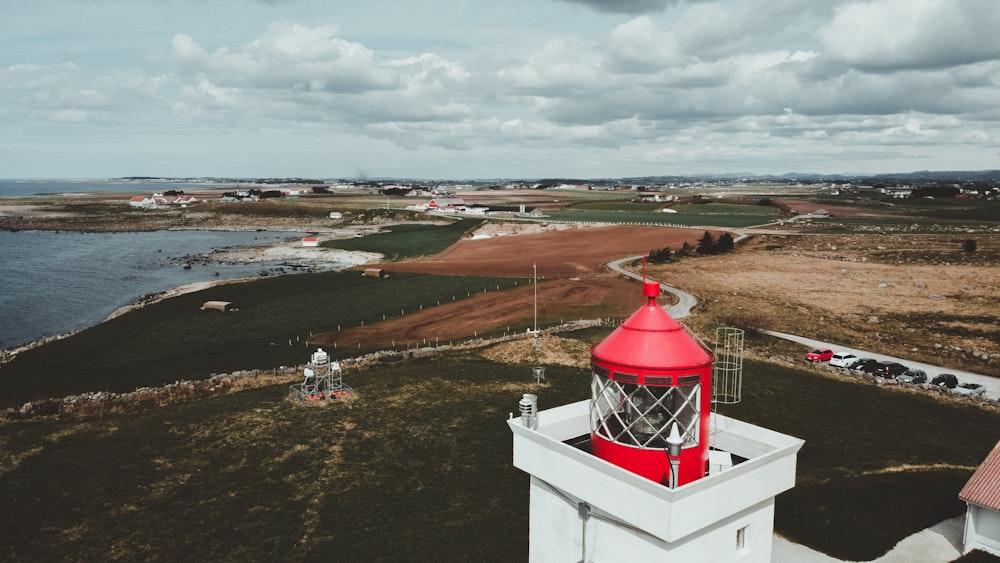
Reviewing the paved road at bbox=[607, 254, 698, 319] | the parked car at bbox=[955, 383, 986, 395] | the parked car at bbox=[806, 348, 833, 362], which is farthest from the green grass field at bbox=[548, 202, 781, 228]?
the parked car at bbox=[955, 383, 986, 395]

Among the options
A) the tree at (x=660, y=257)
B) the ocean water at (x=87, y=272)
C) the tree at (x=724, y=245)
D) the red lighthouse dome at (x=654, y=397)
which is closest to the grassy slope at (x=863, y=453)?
the red lighthouse dome at (x=654, y=397)

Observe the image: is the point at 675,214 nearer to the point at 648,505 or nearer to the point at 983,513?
the point at 983,513

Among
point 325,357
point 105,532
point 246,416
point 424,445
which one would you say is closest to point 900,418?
point 424,445

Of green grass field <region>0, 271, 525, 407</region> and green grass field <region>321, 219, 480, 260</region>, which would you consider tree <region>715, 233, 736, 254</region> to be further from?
green grass field <region>321, 219, 480, 260</region>

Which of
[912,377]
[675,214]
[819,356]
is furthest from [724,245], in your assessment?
[675,214]

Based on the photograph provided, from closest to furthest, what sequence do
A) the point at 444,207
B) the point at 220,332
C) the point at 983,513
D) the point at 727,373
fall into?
the point at 983,513 < the point at 727,373 < the point at 220,332 < the point at 444,207
